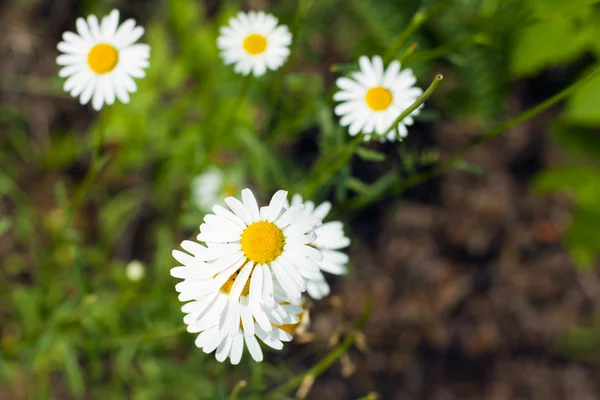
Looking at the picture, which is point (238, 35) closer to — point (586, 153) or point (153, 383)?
point (153, 383)

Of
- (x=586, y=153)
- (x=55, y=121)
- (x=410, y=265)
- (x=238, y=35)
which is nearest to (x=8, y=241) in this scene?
(x=55, y=121)

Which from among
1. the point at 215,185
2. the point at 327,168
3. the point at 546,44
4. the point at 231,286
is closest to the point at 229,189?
the point at 215,185

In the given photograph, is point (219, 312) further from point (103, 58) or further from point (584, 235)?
point (584, 235)

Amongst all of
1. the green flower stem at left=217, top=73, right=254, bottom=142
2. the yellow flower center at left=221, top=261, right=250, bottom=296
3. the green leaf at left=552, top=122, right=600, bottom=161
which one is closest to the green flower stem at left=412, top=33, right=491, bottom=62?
the green flower stem at left=217, top=73, right=254, bottom=142

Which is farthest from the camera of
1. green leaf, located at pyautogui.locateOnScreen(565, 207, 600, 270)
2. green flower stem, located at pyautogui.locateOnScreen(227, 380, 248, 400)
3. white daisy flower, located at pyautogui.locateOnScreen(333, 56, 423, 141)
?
green leaf, located at pyautogui.locateOnScreen(565, 207, 600, 270)

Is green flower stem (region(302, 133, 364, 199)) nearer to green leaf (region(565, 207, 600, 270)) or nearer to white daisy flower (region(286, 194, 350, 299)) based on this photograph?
white daisy flower (region(286, 194, 350, 299))

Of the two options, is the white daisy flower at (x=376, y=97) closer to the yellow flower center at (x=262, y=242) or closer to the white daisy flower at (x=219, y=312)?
the yellow flower center at (x=262, y=242)

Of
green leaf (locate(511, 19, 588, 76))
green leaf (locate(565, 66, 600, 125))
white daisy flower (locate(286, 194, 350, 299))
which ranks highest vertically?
green leaf (locate(511, 19, 588, 76))
